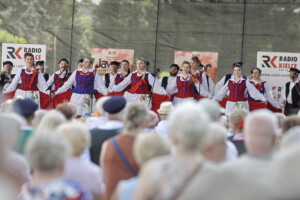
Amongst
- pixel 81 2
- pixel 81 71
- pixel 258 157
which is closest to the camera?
pixel 258 157

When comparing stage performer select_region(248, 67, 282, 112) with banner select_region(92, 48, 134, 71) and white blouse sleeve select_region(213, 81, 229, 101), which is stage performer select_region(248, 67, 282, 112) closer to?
white blouse sleeve select_region(213, 81, 229, 101)

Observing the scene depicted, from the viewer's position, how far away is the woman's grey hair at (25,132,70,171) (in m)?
3.17

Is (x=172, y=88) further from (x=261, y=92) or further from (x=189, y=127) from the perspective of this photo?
(x=189, y=127)

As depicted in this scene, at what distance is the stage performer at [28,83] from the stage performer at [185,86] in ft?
7.95

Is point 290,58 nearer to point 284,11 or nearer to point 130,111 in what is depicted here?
point 284,11

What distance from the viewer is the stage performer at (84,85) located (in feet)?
44.2

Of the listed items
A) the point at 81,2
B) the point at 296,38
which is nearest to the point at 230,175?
the point at 296,38

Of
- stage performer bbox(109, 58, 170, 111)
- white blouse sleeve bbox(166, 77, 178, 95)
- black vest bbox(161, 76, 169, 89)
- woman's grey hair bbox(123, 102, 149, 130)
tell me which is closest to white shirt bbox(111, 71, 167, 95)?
stage performer bbox(109, 58, 170, 111)

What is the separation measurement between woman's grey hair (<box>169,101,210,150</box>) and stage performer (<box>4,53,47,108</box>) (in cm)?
1035

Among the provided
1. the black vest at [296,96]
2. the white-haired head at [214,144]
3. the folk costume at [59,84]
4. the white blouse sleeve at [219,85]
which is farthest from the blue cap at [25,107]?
the black vest at [296,96]

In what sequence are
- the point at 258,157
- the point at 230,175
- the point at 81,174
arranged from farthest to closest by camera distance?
the point at 81,174 < the point at 258,157 < the point at 230,175

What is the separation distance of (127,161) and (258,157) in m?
1.16

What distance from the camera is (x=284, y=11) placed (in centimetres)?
1450

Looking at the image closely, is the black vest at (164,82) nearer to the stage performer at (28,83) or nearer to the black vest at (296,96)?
the stage performer at (28,83)
